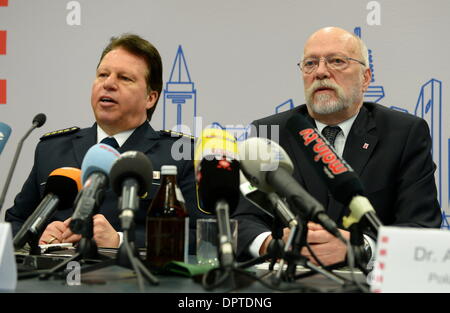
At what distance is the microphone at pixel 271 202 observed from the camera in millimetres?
1099

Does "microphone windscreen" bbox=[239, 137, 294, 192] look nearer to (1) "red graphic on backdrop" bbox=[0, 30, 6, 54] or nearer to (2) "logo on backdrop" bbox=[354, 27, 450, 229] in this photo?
(2) "logo on backdrop" bbox=[354, 27, 450, 229]

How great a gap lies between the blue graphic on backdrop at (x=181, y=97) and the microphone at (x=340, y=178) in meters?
1.70

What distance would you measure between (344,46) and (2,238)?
173 cm

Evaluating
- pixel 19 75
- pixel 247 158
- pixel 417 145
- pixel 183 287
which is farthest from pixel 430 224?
pixel 19 75

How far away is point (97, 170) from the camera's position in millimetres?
1179

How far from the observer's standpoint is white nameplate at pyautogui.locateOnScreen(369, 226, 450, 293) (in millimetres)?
870

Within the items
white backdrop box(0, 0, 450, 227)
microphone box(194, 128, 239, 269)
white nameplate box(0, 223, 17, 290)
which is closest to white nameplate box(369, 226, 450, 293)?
microphone box(194, 128, 239, 269)

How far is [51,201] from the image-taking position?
4.19ft

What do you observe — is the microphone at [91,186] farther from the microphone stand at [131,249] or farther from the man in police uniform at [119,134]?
the man in police uniform at [119,134]

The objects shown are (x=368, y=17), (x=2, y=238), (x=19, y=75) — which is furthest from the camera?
(x=19, y=75)

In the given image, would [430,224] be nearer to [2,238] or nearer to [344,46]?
[344,46]

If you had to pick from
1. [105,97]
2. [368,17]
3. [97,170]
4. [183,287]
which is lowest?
[183,287]

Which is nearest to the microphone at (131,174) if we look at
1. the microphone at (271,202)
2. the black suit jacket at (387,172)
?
the microphone at (271,202)

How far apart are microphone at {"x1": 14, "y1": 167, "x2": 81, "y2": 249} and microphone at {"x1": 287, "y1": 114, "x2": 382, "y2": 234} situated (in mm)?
592
